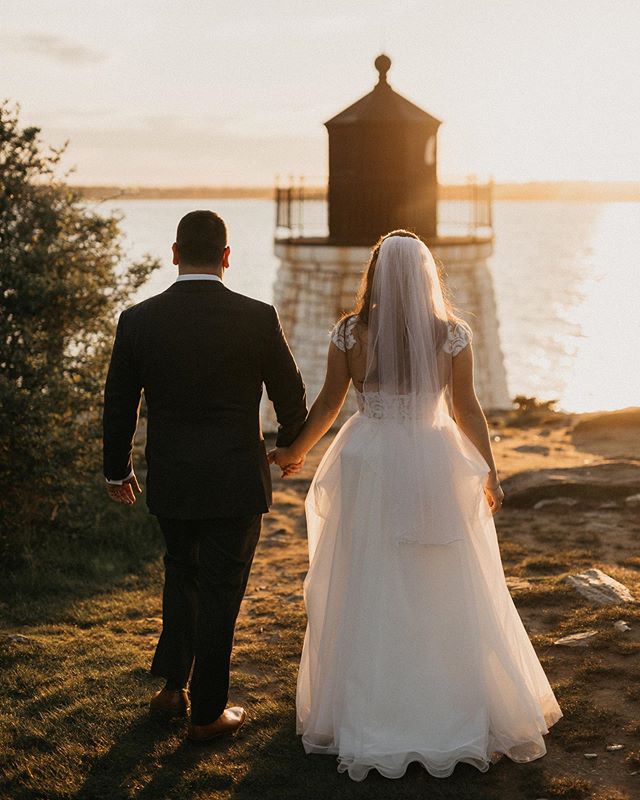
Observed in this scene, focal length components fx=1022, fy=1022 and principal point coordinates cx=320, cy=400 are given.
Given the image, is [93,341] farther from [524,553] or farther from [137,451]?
[524,553]

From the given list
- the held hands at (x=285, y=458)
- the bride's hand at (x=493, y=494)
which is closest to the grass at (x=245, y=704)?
the bride's hand at (x=493, y=494)

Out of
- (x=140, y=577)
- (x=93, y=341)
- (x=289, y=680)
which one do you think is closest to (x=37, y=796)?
(x=289, y=680)

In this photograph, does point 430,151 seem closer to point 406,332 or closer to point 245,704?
point 406,332

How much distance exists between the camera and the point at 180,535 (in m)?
4.43

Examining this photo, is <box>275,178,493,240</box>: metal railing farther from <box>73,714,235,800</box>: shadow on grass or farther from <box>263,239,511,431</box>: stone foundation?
<box>73,714,235,800</box>: shadow on grass

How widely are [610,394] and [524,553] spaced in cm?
3905

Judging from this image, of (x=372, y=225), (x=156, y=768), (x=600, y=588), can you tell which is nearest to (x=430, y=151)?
(x=372, y=225)

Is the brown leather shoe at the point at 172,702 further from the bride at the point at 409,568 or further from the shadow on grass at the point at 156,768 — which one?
the bride at the point at 409,568

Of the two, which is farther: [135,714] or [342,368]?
[135,714]

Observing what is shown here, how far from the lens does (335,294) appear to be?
1884 centimetres

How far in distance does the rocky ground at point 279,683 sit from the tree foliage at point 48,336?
4.13 feet

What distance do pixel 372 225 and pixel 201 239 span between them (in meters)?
13.8

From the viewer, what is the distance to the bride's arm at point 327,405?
Result: 4.51 metres

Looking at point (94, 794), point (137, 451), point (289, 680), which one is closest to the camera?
point (94, 794)
